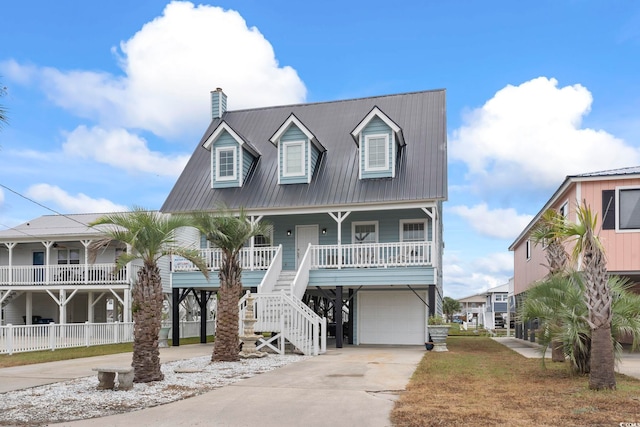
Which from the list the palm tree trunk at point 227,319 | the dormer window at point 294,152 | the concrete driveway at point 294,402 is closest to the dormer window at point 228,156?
the dormer window at point 294,152

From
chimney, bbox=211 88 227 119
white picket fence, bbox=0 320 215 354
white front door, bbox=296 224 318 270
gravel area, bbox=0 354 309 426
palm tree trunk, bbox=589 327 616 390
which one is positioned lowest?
white picket fence, bbox=0 320 215 354

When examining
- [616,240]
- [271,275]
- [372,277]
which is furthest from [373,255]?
[616,240]

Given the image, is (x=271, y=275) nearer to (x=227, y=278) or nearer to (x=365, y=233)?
(x=365, y=233)

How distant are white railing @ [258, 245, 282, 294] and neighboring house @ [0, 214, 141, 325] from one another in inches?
367

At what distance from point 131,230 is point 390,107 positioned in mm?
16058

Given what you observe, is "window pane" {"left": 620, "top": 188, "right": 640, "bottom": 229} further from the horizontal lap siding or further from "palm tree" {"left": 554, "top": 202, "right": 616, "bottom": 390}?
"palm tree" {"left": 554, "top": 202, "right": 616, "bottom": 390}

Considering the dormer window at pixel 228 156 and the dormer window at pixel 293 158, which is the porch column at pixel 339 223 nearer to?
the dormer window at pixel 293 158

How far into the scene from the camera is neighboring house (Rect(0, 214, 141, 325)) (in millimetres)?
28312

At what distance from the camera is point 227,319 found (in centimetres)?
1567

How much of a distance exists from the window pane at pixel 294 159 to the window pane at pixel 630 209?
11.3 m

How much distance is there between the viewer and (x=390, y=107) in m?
25.5

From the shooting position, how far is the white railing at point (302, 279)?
1953cm

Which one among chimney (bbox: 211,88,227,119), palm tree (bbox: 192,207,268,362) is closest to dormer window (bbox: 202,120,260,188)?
chimney (bbox: 211,88,227,119)

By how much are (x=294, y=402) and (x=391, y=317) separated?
1389 cm
